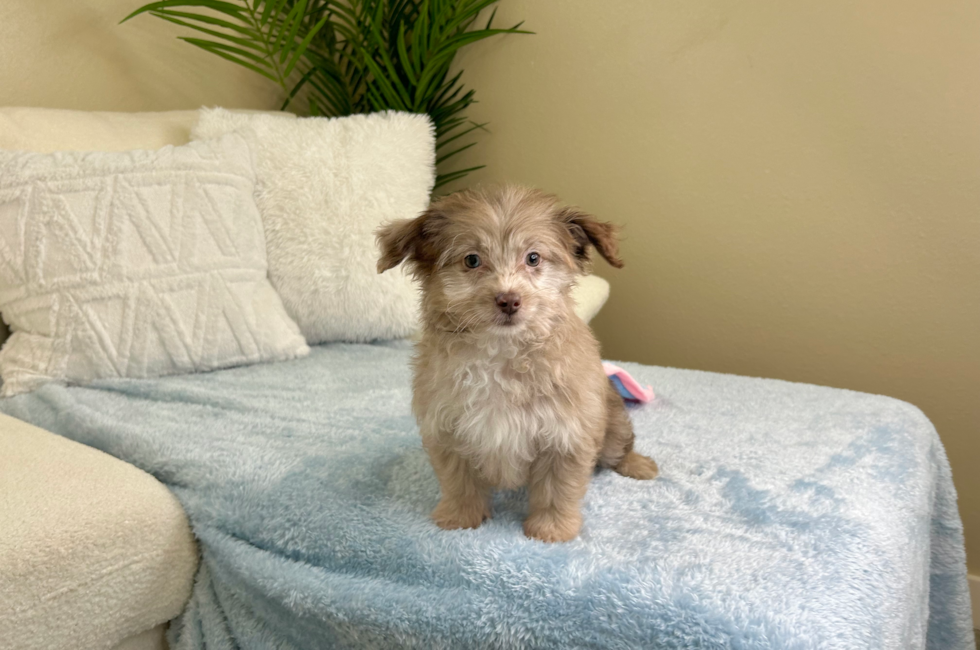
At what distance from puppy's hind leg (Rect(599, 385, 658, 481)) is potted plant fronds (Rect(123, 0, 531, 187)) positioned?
1.63m

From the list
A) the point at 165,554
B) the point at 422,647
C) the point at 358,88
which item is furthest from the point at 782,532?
the point at 358,88

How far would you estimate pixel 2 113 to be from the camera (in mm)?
1914

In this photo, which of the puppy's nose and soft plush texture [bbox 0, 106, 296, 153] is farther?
soft plush texture [bbox 0, 106, 296, 153]

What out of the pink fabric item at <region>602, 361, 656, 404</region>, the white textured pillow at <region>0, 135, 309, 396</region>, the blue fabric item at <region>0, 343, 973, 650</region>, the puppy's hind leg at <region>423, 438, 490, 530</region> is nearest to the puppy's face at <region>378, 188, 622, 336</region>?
the puppy's hind leg at <region>423, 438, 490, 530</region>

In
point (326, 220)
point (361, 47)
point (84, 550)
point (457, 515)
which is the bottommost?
point (84, 550)

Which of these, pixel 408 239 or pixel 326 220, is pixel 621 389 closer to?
pixel 408 239

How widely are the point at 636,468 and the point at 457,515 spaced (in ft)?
1.35

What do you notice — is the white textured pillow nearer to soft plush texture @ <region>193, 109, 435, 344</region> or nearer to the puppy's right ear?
soft plush texture @ <region>193, 109, 435, 344</region>

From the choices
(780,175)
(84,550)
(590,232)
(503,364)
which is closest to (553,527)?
(503,364)

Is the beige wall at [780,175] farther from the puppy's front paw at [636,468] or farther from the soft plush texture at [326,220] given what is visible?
the puppy's front paw at [636,468]

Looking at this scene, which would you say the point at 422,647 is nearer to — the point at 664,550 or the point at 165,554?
the point at 664,550

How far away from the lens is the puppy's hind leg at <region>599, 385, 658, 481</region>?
135 centimetres

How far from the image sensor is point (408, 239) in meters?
1.20

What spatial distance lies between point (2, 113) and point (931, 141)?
2.60 metres
